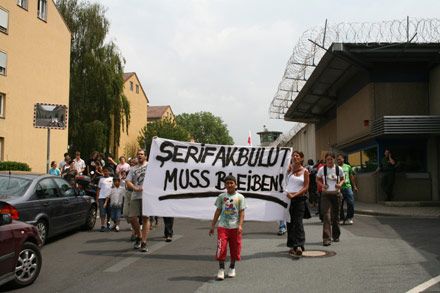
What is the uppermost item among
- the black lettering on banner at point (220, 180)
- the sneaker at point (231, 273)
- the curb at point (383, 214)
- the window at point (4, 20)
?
the window at point (4, 20)

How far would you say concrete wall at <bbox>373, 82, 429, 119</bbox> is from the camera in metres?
20.4

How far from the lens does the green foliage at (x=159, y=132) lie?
6938 cm

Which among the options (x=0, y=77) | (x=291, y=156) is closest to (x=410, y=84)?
(x=291, y=156)

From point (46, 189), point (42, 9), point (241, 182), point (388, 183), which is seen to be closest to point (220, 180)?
point (241, 182)

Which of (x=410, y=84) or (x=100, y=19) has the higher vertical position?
(x=100, y=19)

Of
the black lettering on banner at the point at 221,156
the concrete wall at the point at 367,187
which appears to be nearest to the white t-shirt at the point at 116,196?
the black lettering on banner at the point at 221,156

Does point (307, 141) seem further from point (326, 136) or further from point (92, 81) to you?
point (92, 81)

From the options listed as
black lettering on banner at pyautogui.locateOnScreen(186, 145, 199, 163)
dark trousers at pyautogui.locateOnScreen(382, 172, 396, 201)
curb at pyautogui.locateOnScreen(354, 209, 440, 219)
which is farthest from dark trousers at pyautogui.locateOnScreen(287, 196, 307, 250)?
dark trousers at pyautogui.locateOnScreen(382, 172, 396, 201)

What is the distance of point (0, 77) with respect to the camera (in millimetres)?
28719

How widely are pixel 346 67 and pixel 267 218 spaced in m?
14.3

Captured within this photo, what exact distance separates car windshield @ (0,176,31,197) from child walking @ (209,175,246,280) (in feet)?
13.4

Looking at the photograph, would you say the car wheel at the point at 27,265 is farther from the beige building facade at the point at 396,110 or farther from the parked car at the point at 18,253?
the beige building facade at the point at 396,110

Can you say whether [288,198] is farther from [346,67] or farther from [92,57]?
[92,57]

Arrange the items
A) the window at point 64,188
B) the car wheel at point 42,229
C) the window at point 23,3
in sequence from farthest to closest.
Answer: the window at point 23,3 → the window at point 64,188 → the car wheel at point 42,229
